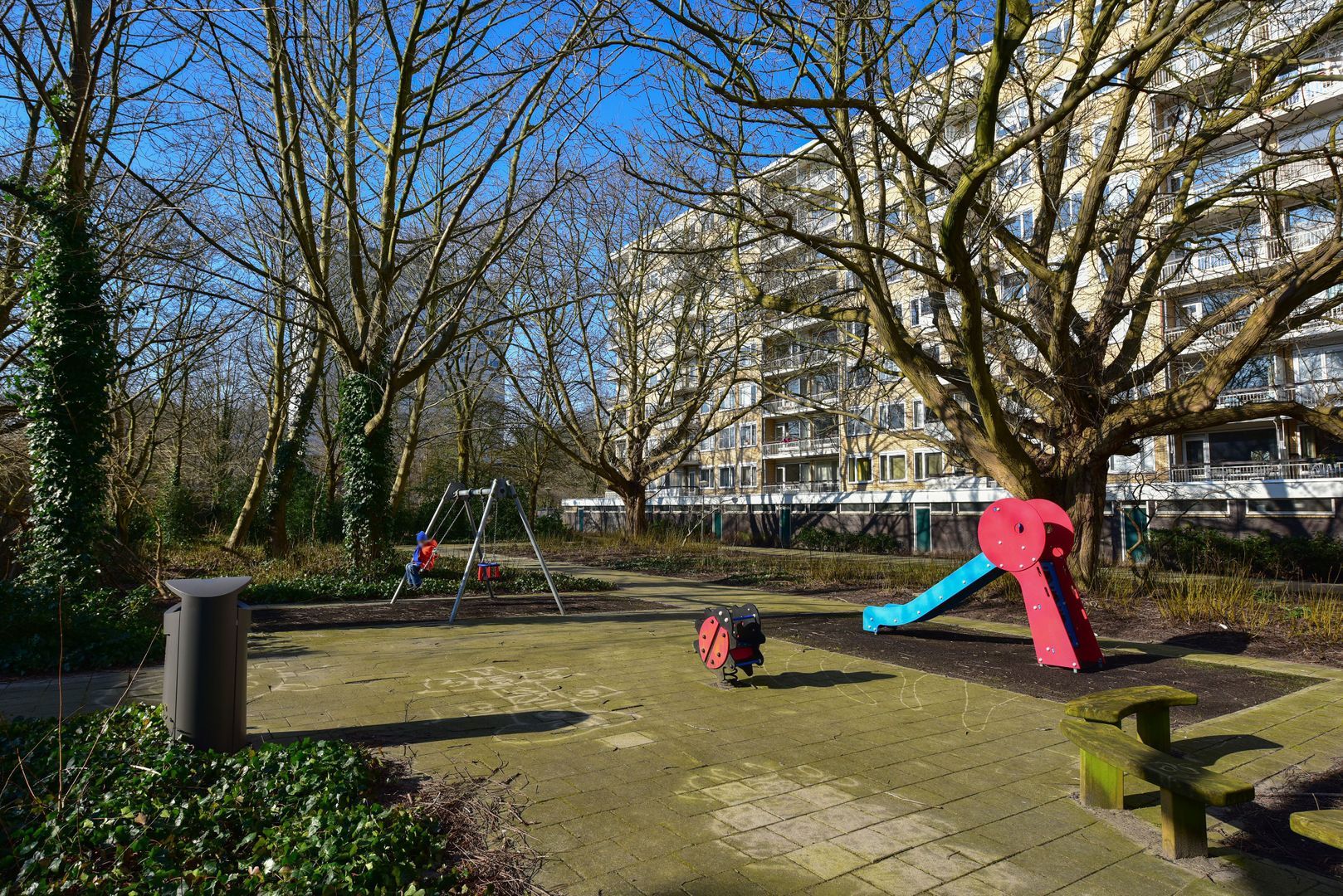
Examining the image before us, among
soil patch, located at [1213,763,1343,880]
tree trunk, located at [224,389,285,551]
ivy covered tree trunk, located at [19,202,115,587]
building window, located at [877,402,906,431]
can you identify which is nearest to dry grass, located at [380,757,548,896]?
soil patch, located at [1213,763,1343,880]

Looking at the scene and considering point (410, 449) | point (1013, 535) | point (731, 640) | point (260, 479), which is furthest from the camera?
point (410, 449)

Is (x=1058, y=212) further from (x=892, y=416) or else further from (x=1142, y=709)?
(x=892, y=416)

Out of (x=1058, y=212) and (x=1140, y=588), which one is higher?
(x=1058, y=212)

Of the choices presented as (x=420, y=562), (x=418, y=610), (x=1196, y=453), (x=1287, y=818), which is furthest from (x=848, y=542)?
(x=1287, y=818)

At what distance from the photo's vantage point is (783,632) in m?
10.6

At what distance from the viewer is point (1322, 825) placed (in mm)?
2861

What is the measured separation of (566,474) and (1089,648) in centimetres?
4169

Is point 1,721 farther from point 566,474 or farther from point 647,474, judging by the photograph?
point 566,474

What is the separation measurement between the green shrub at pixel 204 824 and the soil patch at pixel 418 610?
6.63 metres

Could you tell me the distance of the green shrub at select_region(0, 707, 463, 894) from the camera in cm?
326

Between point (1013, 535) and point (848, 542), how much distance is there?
21.7m

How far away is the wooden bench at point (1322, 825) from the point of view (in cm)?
280

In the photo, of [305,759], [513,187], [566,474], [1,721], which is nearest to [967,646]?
[305,759]

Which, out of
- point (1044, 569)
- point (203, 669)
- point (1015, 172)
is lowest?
point (203, 669)
